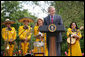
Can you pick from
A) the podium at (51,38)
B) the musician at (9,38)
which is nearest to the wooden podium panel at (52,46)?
the podium at (51,38)

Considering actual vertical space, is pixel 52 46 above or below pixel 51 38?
below

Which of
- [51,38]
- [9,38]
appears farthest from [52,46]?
[9,38]

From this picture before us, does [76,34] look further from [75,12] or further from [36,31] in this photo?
[75,12]

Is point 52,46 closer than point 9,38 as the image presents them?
Yes

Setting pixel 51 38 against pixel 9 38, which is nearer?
pixel 51 38

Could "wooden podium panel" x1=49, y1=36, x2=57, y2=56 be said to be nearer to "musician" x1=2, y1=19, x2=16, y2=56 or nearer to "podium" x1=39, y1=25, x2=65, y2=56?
"podium" x1=39, y1=25, x2=65, y2=56

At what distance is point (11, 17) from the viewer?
36.7ft

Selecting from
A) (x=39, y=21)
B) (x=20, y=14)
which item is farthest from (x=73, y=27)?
(x=20, y=14)

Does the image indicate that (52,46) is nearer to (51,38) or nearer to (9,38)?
A: (51,38)

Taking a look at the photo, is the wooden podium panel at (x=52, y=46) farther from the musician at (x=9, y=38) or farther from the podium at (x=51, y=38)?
the musician at (x=9, y=38)

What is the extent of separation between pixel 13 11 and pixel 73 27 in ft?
19.2

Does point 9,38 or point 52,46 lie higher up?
point 9,38

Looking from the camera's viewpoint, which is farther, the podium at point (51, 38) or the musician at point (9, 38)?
the musician at point (9, 38)

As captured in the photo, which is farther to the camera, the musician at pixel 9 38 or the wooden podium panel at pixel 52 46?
the musician at pixel 9 38
